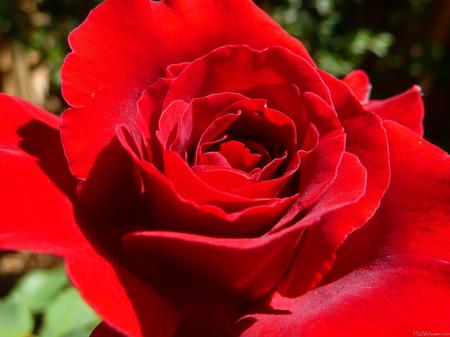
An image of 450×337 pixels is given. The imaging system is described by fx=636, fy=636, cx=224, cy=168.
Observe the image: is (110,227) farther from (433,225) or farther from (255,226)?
(433,225)

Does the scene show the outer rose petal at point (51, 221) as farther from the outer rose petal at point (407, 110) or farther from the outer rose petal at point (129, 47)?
the outer rose petal at point (407, 110)

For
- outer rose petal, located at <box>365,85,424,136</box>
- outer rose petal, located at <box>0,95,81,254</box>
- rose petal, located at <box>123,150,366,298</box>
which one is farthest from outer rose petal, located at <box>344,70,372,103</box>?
outer rose petal, located at <box>0,95,81,254</box>

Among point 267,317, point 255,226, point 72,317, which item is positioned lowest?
point 72,317

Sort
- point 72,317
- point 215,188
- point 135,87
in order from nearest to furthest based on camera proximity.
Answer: point 215,188
point 135,87
point 72,317

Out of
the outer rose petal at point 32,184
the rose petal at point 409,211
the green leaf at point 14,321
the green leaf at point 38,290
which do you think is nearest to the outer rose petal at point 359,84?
the rose petal at point 409,211

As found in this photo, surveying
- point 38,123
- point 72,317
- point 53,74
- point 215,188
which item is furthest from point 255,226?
point 53,74

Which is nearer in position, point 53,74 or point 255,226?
point 255,226
